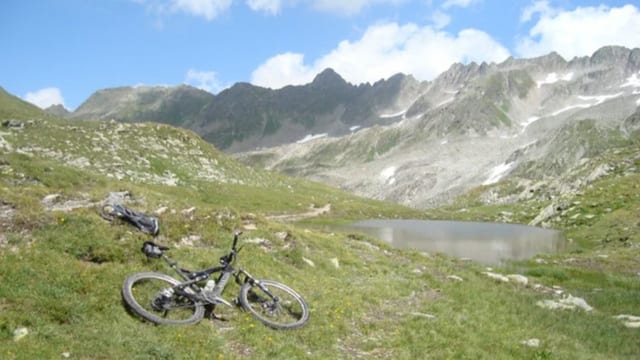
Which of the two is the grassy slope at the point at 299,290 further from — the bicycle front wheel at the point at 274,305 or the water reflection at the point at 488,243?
the water reflection at the point at 488,243

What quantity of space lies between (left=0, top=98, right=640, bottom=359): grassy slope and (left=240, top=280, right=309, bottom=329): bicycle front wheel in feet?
1.47

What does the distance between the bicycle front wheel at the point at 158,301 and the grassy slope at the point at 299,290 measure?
1.25 ft

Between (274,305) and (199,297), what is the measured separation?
287 centimetres

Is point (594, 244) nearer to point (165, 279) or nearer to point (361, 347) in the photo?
point (361, 347)

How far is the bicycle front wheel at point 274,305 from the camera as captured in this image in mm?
17344

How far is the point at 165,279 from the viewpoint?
1673 cm

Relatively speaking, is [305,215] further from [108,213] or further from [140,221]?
[140,221]

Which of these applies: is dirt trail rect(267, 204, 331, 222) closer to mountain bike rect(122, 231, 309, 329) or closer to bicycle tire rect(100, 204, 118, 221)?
bicycle tire rect(100, 204, 118, 221)

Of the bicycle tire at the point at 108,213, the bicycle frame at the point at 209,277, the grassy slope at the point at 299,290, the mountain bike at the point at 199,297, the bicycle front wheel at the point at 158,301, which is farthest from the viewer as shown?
the bicycle tire at the point at 108,213

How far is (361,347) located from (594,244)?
5052cm

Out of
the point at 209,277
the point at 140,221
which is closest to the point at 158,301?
the point at 209,277

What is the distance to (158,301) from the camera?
615 inches

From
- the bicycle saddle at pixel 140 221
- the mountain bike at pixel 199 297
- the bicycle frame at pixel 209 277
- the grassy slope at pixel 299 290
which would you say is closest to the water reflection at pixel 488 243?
the grassy slope at pixel 299 290

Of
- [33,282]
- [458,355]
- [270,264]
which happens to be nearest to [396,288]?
[270,264]
